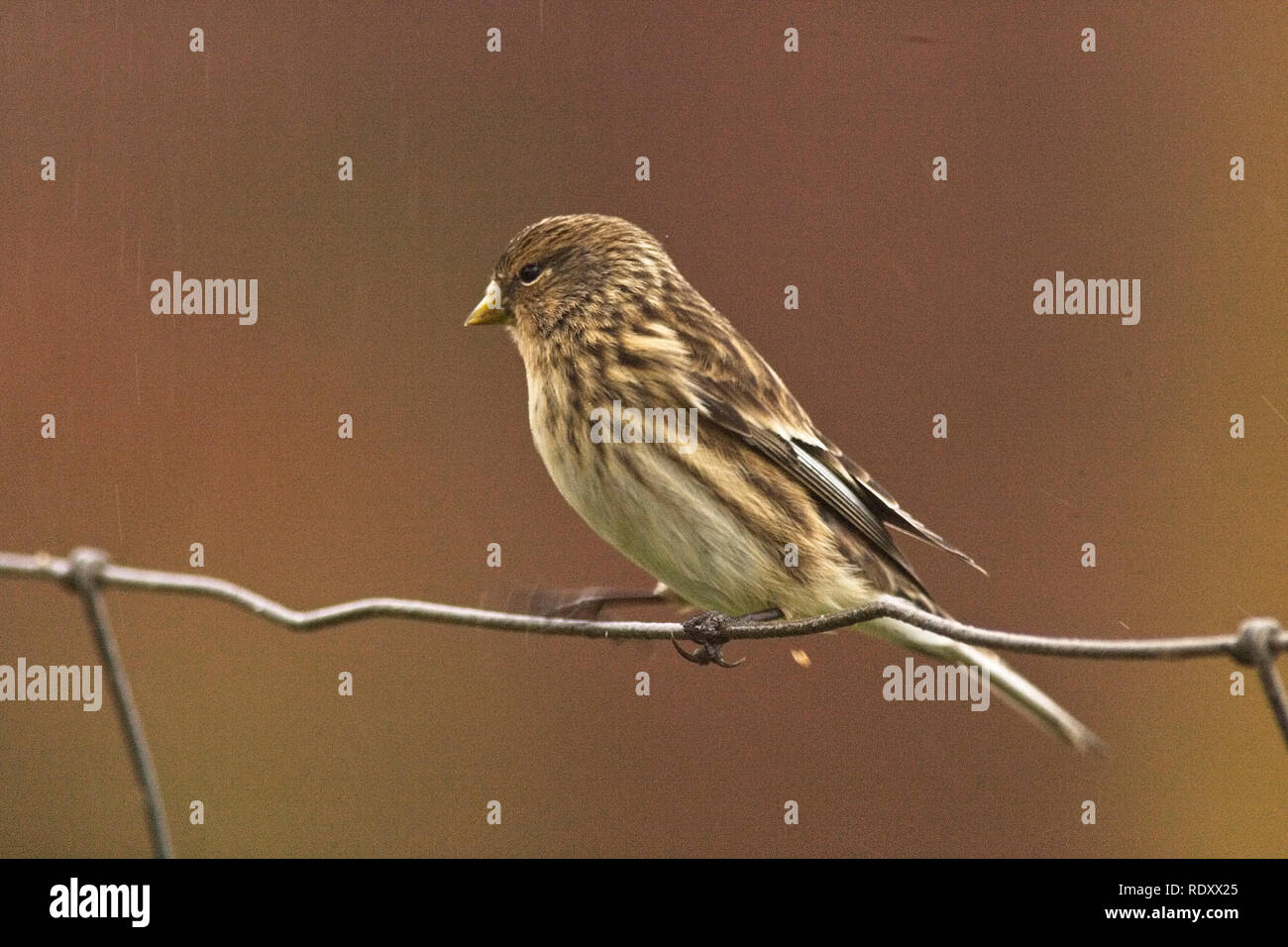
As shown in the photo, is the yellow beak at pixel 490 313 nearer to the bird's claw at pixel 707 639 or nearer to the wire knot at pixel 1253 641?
the bird's claw at pixel 707 639

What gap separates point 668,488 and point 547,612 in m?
0.48

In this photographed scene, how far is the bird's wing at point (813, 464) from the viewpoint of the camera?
3.45 m

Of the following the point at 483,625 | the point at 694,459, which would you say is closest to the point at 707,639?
the point at 694,459

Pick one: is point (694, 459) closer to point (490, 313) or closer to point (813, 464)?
point (813, 464)

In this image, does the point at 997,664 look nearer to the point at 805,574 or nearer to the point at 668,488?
the point at 805,574

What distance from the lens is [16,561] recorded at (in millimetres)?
1964

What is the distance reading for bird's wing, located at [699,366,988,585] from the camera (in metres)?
3.45

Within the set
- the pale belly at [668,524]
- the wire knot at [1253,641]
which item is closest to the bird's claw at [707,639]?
the pale belly at [668,524]

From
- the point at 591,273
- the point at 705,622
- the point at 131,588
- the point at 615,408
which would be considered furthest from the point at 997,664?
the point at 131,588

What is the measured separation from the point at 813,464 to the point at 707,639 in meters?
0.62

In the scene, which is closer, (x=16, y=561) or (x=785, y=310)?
(x=16, y=561)

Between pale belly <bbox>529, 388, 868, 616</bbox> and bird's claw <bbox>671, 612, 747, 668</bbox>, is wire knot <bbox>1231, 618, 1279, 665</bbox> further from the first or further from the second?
pale belly <bbox>529, 388, 868, 616</bbox>

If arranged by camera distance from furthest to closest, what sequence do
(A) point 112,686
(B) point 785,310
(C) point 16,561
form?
1. (B) point 785,310
2. (C) point 16,561
3. (A) point 112,686

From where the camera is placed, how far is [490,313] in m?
3.71
